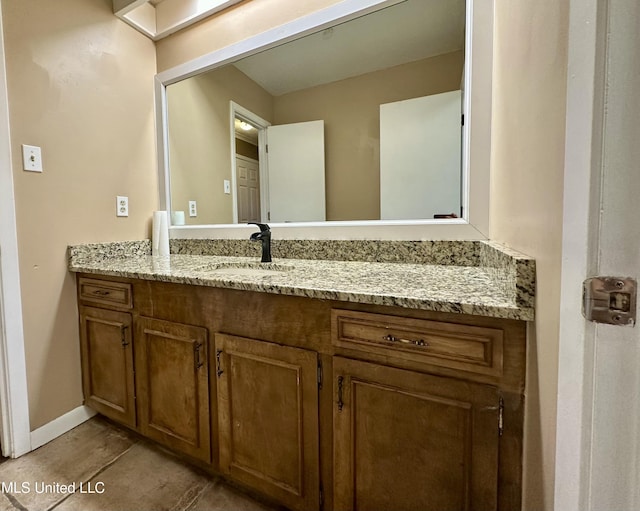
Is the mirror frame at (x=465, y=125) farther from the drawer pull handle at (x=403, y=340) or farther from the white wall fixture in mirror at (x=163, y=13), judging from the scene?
the drawer pull handle at (x=403, y=340)

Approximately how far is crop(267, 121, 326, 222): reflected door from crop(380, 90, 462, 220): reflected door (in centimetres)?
35

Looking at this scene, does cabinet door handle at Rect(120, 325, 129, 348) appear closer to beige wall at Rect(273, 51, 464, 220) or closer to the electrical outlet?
the electrical outlet

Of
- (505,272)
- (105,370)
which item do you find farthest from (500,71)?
(105,370)

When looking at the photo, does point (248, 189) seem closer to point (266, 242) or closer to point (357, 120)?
point (266, 242)

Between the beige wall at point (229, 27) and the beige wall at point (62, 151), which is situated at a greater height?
the beige wall at point (229, 27)

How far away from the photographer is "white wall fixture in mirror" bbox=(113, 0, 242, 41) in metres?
1.65

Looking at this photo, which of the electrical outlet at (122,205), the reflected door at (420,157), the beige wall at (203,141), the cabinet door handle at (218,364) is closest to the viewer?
the cabinet door handle at (218,364)

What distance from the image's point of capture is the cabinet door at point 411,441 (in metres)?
0.72

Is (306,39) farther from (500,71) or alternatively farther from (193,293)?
(193,293)

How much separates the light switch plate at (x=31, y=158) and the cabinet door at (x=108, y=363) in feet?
2.27

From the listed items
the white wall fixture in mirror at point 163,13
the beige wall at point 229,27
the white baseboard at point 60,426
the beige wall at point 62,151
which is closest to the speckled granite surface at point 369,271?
the beige wall at point 62,151

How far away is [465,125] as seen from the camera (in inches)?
49.1

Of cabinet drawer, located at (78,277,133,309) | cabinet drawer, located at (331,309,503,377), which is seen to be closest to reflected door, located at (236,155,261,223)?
cabinet drawer, located at (78,277,133,309)

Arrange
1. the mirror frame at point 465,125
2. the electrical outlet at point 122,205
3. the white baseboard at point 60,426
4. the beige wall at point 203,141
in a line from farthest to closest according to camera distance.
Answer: the beige wall at point 203,141 < the electrical outlet at point 122,205 < the white baseboard at point 60,426 < the mirror frame at point 465,125
